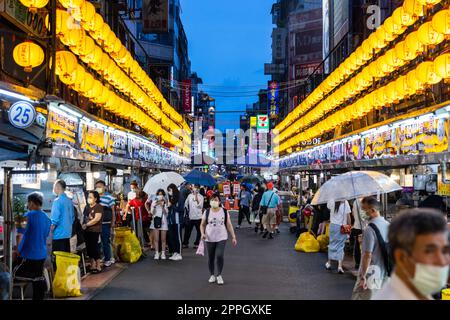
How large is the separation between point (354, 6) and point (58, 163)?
23.5 m

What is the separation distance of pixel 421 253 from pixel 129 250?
11418 mm

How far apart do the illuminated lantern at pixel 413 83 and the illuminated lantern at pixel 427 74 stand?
20cm

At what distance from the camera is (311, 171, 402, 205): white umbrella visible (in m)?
9.44

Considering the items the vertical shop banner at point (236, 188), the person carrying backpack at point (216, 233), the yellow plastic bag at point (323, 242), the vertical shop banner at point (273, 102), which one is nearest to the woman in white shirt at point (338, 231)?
the person carrying backpack at point (216, 233)

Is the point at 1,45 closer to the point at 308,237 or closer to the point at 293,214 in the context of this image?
the point at 308,237

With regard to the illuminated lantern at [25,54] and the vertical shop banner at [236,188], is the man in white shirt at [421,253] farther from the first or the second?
the vertical shop banner at [236,188]

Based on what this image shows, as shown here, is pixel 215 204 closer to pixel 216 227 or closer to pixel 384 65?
pixel 216 227

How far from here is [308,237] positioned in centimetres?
1612

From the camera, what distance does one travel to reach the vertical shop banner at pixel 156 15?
94.1 ft

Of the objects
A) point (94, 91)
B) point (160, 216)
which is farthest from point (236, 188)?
point (94, 91)

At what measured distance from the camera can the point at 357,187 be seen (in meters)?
9.68

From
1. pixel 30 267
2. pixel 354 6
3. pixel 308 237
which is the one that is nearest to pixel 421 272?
pixel 30 267

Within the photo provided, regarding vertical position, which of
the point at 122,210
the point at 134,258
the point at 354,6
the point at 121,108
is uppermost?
the point at 354,6

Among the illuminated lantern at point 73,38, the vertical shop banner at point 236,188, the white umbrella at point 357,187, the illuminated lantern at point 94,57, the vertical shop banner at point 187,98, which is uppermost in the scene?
the vertical shop banner at point 187,98
